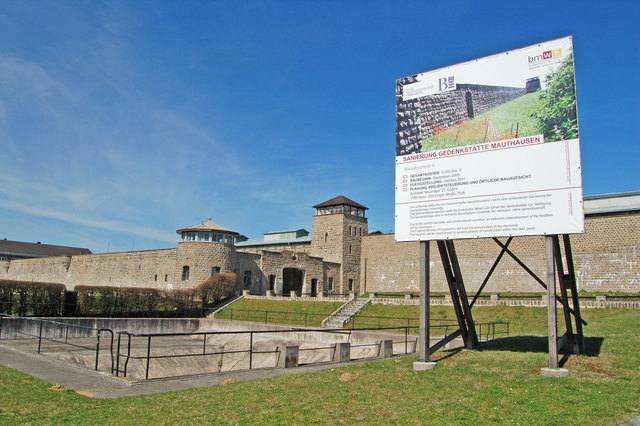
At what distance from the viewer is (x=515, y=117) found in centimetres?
1007

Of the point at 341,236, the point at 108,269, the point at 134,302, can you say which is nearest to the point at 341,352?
the point at 134,302

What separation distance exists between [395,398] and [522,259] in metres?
28.5

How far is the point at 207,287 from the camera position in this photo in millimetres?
35562

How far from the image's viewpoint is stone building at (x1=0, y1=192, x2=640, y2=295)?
2995 centimetres

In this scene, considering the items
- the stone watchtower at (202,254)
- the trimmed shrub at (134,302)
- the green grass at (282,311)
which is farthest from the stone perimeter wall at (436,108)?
the stone watchtower at (202,254)

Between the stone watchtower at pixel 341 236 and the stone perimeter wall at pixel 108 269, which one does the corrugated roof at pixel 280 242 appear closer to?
the stone watchtower at pixel 341 236

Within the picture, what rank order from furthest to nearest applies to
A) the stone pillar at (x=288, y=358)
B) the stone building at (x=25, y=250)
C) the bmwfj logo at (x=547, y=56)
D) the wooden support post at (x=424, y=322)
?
the stone building at (x=25, y=250), the stone pillar at (x=288, y=358), the wooden support post at (x=424, y=322), the bmwfj logo at (x=547, y=56)

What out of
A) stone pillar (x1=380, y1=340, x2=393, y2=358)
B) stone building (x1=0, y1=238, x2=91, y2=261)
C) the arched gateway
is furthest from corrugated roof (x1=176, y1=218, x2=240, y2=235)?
stone building (x1=0, y1=238, x2=91, y2=261)

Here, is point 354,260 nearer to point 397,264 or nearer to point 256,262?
point 397,264

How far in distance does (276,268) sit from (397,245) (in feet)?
34.8

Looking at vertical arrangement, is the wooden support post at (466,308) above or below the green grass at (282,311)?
above

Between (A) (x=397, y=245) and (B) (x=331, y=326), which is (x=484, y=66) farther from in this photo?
(A) (x=397, y=245)

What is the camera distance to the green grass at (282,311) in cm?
2850

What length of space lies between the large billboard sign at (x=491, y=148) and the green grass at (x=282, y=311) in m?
17.3
